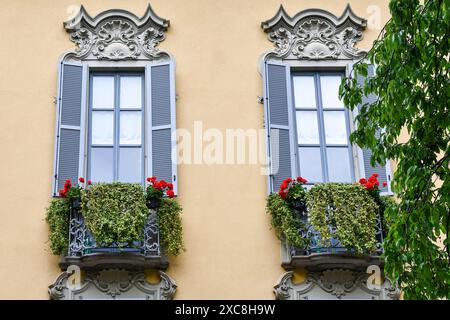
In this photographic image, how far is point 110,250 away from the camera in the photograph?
38.0 ft

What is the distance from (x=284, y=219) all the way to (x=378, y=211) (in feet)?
4.00

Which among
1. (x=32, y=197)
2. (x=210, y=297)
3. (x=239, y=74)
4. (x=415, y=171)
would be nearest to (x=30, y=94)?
(x=32, y=197)

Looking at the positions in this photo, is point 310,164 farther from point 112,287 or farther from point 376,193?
point 112,287

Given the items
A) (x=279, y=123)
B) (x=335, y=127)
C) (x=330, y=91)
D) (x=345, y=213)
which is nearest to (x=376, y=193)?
(x=345, y=213)

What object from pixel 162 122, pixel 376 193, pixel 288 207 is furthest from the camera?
pixel 162 122

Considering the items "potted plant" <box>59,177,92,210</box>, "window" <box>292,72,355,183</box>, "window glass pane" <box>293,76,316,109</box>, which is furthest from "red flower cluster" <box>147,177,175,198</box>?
"window glass pane" <box>293,76,316,109</box>

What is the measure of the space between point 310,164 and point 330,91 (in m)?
1.23

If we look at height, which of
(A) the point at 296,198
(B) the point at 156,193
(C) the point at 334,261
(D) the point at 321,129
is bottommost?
(C) the point at 334,261

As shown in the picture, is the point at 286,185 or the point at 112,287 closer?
the point at 112,287

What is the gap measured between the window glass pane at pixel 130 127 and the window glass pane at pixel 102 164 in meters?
0.27

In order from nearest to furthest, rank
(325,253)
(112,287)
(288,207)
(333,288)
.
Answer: (325,253)
(112,287)
(333,288)
(288,207)

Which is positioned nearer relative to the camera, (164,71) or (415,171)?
(415,171)

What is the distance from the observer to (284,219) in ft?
39.3

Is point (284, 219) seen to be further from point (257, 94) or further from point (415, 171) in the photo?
point (415, 171)
